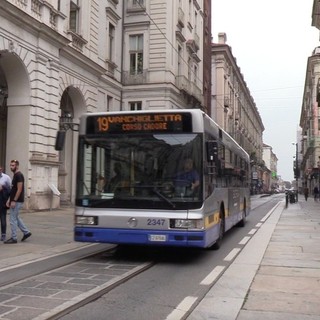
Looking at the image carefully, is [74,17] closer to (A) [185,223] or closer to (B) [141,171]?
(B) [141,171]

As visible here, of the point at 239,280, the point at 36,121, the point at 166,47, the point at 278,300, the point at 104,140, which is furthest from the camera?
the point at 166,47

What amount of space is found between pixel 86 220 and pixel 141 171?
140 cm

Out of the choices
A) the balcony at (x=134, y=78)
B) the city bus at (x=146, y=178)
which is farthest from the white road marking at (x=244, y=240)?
the balcony at (x=134, y=78)

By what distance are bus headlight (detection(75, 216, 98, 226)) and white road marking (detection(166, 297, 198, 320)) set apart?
323 centimetres

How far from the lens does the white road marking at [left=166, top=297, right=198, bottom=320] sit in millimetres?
5738

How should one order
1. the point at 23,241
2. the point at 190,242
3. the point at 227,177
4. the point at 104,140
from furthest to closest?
the point at 227,177, the point at 23,241, the point at 104,140, the point at 190,242

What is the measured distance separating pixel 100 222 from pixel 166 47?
2484 cm

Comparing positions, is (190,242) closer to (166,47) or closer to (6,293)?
(6,293)

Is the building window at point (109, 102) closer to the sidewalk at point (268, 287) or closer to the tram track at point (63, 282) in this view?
the sidewalk at point (268, 287)

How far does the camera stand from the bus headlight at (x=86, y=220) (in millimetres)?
9399

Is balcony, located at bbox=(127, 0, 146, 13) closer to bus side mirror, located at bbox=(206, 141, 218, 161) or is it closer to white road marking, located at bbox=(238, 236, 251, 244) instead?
white road marking, located at bbox=(238, 236, 251, 244)

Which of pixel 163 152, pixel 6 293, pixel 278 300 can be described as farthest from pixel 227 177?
pixel 6 293

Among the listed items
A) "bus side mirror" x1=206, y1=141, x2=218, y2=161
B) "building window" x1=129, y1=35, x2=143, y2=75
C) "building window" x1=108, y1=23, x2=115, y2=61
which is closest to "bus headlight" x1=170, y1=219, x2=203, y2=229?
"bus side mirror" x1=206, y1=141, x2=218, y2=161

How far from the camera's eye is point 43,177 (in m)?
21.0
